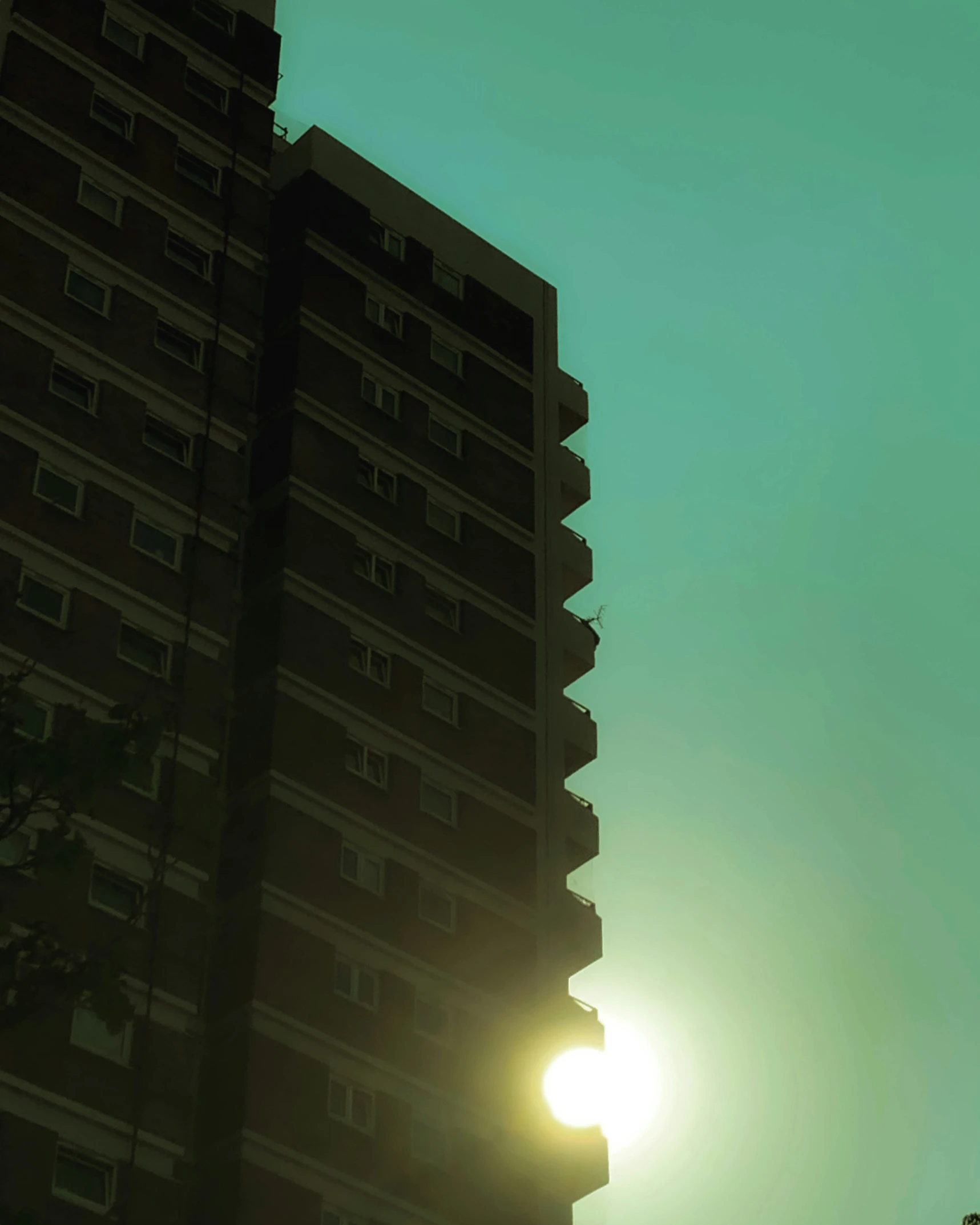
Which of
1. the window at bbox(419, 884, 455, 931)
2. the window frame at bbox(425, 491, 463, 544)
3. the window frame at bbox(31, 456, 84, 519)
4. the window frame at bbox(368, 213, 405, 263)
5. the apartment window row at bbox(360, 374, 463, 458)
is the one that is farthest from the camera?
the window frame at bbox(368, 213, 405, 263)

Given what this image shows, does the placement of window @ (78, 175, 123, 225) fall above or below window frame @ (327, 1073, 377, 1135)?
above

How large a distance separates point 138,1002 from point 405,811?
815 centimetres

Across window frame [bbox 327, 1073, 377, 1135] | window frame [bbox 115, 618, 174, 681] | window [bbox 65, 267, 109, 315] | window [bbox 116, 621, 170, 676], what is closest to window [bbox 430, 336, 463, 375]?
window [bbox 65, 267, 109, 315]

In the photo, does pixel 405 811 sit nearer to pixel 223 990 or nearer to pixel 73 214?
pixel 223 990

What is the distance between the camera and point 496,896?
1762 inches

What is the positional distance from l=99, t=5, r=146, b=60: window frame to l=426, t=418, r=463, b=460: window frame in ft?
35.1

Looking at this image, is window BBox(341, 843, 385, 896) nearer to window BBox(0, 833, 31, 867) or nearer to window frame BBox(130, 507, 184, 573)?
window frame BBox(130, 507, 184, 573)

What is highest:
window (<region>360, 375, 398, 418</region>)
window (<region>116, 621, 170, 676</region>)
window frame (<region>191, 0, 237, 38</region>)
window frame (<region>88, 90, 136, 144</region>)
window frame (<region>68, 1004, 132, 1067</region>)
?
window frame (<region>191, 0, 237, 38</region>)

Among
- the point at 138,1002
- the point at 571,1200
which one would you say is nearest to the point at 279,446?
the point at 138,1002

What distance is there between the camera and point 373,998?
41125 millimetres

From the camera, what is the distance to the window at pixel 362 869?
1665 inches

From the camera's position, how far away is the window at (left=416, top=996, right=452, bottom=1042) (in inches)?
1642

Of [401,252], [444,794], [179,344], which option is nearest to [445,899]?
[444,794]

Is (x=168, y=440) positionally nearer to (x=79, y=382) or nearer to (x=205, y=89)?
(x=79, y=382)
